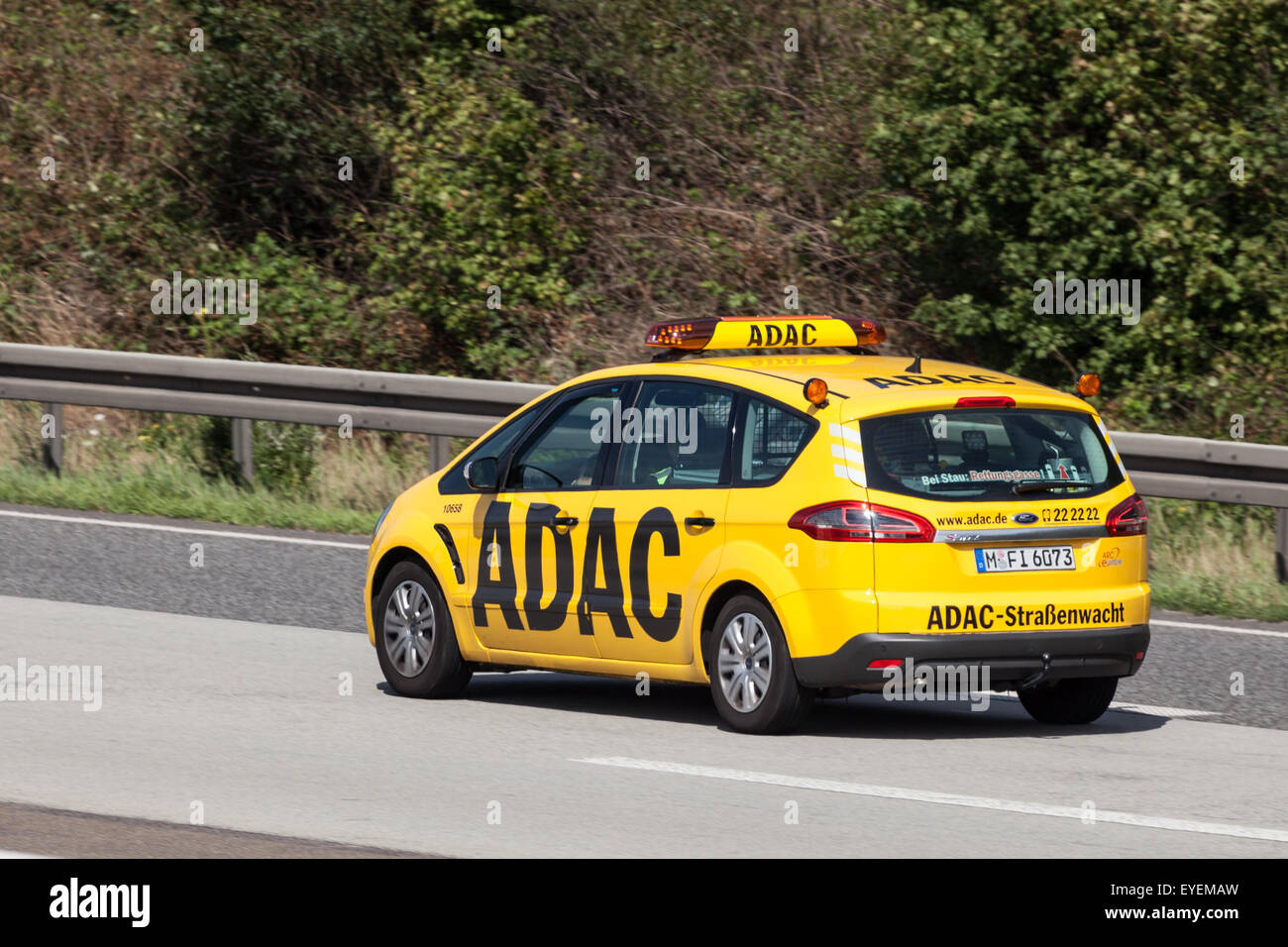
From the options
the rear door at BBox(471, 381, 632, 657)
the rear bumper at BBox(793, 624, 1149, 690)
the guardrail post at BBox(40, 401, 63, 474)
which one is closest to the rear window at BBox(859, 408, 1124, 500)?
the rear bumper at BBox(793, 624, 1149, 690)

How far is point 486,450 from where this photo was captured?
33.7 feet

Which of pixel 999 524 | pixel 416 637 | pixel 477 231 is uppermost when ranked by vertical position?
pixel 477 231

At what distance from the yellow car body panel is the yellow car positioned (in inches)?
0.4

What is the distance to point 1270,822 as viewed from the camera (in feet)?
23.7

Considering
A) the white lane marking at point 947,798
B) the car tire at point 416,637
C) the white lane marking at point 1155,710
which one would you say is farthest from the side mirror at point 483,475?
the white lane marking at point 1155,710

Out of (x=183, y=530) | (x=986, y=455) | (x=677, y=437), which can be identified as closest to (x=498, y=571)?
(x=677, y=437)

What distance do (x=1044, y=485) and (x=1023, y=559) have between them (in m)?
0.35

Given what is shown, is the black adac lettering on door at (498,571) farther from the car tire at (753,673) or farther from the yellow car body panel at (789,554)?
the car tire at (753,673)

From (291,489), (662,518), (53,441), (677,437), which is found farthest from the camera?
(53,441)

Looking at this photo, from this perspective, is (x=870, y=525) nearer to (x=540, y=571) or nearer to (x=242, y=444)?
(x=540, y=571)

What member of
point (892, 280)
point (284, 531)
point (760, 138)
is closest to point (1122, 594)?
point (284, 531)

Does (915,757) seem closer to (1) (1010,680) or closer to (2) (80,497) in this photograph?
(1) (1010,680)

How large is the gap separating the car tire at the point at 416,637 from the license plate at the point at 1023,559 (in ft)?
9.02
